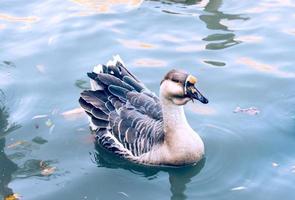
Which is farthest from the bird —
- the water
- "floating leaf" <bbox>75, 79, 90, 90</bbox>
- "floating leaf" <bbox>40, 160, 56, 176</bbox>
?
"floating leaf" <bbox>75, 79, 90, 90</bbox>

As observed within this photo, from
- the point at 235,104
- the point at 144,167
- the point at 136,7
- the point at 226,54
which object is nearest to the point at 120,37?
the point at 136,7

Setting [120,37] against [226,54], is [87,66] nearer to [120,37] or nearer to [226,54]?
[120,37]

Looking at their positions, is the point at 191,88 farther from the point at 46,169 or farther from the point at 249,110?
the point at 46,169

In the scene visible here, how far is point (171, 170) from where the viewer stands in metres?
7.87

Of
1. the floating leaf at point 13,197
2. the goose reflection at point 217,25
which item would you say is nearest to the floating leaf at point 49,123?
the floating leaf at point 13,197

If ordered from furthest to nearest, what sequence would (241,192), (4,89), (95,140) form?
(4,89), (95,140), (241,192)

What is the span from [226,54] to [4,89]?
3.57 metres

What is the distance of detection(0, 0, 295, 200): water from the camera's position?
767 centimetres

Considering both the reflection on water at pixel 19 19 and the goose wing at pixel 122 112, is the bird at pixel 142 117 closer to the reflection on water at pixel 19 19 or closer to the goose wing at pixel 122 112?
the goose wing at pixel 122 112

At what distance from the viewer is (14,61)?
10625 millimetres

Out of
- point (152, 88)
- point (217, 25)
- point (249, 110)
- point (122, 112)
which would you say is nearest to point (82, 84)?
point (152, 88)

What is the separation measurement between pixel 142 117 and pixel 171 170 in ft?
2.44

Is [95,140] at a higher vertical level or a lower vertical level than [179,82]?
lower

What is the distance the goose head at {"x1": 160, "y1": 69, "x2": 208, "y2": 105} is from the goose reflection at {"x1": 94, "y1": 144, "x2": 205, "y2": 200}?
0.85m
